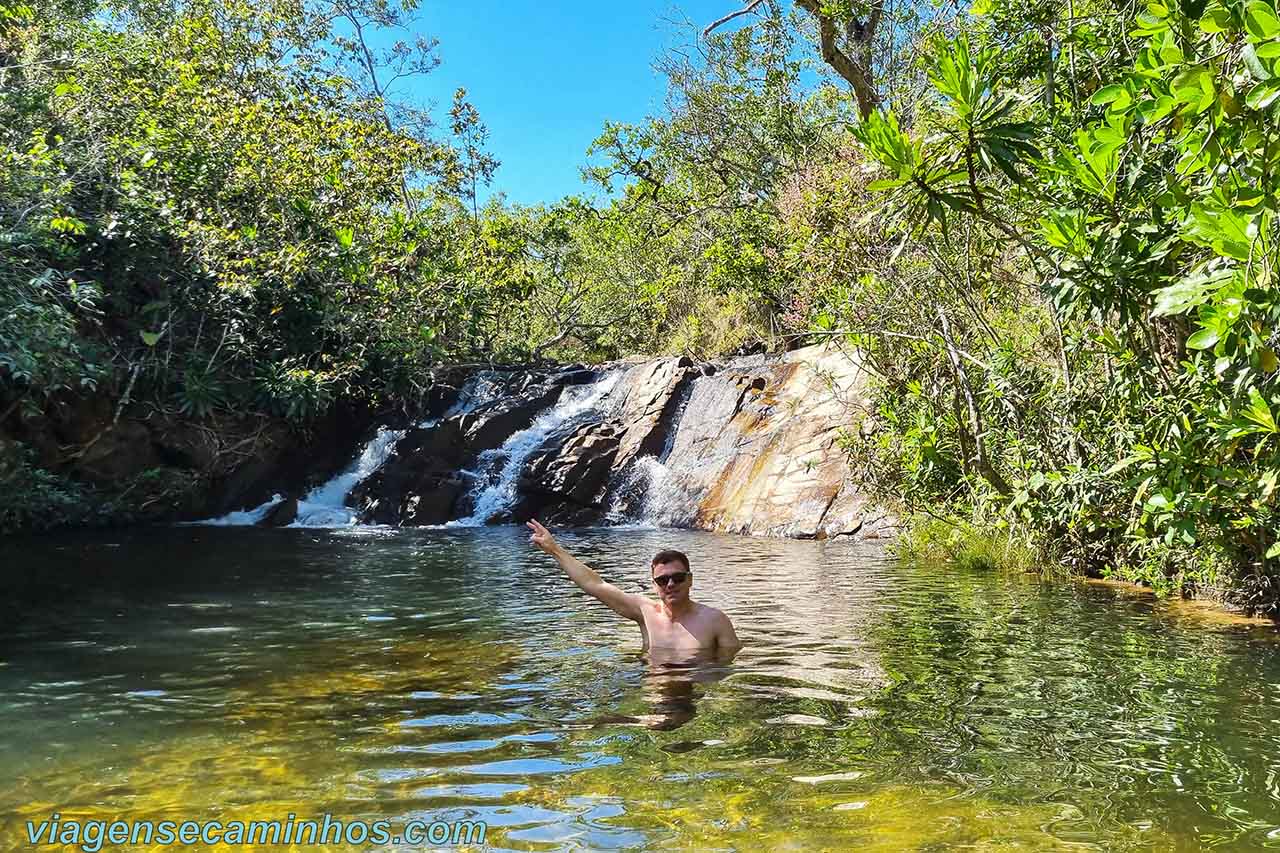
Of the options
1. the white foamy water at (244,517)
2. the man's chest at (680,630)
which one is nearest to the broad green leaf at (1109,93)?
the man's chest at (680,630)

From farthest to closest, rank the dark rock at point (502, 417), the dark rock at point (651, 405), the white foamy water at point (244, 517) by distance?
the dark rock at point (502, 417)
the dark rock at point (651, 405)
the white foamy water at point (244, 517)

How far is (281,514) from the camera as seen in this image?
19828 millimetres

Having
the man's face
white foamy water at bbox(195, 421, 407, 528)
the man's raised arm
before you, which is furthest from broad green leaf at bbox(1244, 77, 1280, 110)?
white foamy water at bbox(195, 421, 407, 528)

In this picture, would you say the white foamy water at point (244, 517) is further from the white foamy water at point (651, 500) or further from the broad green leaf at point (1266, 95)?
the broad green leaf at point (1266, 95)

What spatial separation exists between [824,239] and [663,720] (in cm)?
920

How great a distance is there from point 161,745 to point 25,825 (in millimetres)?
1001

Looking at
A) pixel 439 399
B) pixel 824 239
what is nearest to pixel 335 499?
pixel 439 399

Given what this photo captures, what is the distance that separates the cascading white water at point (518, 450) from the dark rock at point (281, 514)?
10.7 feet

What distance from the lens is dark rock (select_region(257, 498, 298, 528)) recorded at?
19.5 meters

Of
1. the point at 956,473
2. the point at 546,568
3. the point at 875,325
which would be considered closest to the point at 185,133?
the point at 546,568

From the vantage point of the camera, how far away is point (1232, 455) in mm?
7059

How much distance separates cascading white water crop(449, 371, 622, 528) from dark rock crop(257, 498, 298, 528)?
3261 millimetres

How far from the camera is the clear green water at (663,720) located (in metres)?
3.55

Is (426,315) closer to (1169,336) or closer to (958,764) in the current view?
(1169,336)
